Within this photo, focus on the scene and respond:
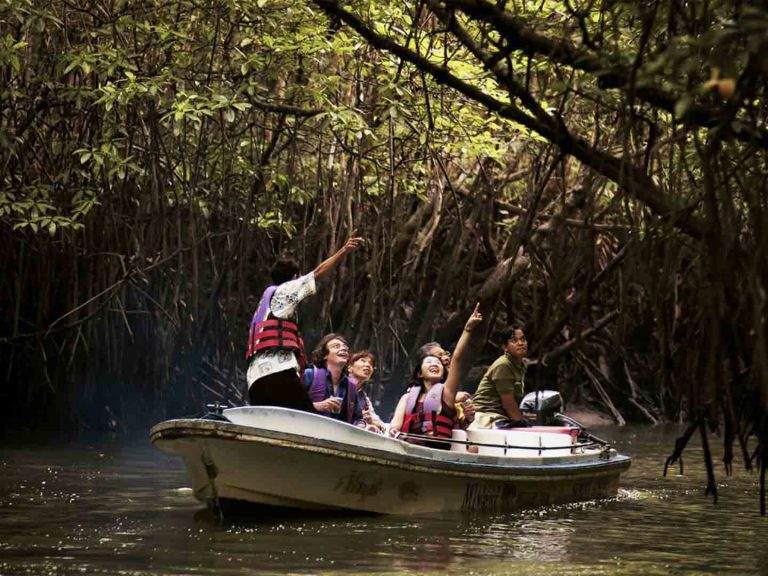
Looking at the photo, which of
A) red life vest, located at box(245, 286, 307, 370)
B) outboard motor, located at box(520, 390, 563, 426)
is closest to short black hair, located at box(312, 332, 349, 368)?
red life vest, located at box(245, 286, 307, 370)

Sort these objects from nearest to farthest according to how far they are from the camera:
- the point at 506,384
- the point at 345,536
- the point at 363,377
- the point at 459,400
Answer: the point at 345,536, the point at 363,377, the point at 459,400, the point at 506,384

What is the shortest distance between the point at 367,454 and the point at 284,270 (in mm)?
1179

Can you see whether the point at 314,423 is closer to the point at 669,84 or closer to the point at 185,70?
the point at 669,84

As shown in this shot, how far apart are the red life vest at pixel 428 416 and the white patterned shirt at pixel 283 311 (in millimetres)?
1155

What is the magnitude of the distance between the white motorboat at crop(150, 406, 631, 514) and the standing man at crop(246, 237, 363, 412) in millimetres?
425

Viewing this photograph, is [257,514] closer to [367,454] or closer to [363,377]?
[367,454]

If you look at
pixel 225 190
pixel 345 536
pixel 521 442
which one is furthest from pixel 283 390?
pixel 225 190

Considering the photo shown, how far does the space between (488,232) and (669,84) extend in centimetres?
1100

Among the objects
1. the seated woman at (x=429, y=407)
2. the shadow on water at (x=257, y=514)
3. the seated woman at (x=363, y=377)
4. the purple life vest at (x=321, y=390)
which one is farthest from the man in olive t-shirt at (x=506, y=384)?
the shadow on water at (x=257, y=514)

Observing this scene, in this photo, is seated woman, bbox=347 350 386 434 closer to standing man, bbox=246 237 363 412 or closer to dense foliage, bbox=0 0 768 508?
standing man, bbox=246 237 363 412

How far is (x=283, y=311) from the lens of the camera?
324 inches

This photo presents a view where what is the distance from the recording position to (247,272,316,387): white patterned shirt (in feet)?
26.9

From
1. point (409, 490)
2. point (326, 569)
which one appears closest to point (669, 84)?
point (326, 569)

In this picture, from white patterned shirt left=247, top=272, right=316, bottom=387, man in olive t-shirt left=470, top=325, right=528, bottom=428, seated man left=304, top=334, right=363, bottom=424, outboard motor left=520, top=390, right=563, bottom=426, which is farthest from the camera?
outboard motor left=520, top=390, right=563, bottom=426
